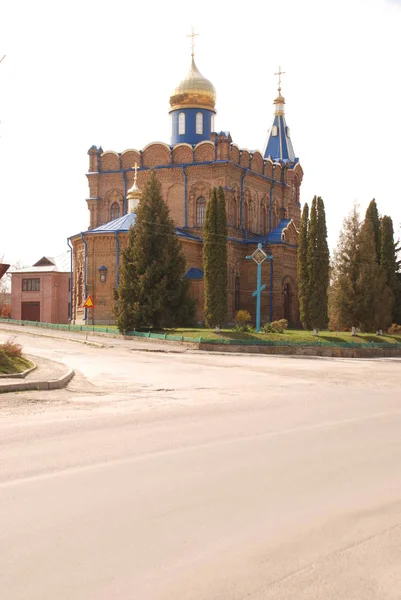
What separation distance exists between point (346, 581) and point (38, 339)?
27757 mm

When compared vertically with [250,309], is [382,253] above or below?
above

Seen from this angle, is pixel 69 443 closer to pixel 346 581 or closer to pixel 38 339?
pixel 346 581

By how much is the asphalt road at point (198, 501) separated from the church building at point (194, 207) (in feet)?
94.6

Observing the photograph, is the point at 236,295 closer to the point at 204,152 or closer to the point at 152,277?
the point at 204,152

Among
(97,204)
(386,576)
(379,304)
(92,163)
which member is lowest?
(386,576)

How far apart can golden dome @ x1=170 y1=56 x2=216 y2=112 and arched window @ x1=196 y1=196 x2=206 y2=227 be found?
7.12 m

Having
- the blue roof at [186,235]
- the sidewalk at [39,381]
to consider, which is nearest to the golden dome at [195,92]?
the blue roof at [186,235]

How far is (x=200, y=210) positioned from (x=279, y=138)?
13191mm

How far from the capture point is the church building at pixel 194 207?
3969 centimetres

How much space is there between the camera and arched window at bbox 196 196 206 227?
1721 inches

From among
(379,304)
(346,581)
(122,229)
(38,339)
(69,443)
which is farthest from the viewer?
(122,229)

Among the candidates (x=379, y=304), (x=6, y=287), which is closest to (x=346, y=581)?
(x=379, y=304)

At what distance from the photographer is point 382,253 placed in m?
39.3

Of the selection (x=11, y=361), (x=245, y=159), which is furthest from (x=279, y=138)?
(x=11, y=361)
